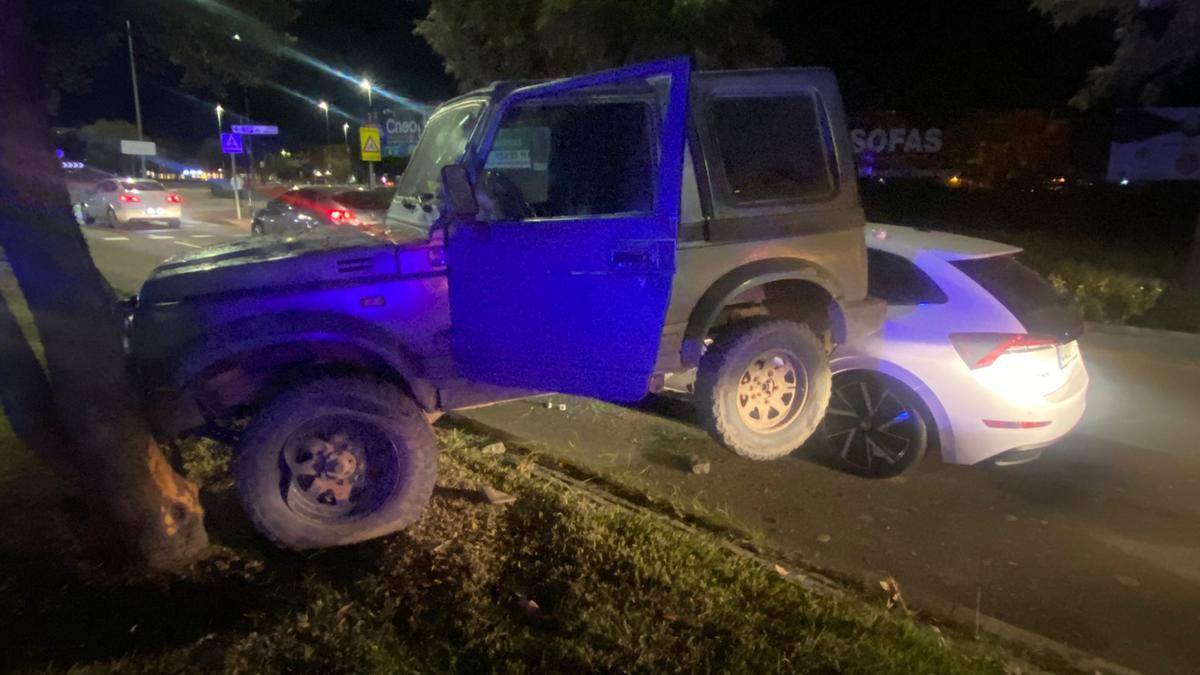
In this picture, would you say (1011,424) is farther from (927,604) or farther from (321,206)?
(321,206)

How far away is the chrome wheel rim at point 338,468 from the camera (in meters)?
4.40

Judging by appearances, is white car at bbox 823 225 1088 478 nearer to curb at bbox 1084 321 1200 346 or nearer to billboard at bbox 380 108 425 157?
curb at bbox 1084 321 1200 346

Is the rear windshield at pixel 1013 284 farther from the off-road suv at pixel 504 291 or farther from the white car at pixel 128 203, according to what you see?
the white car at pixel 128 203

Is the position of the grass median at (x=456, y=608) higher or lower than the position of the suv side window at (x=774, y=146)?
lower

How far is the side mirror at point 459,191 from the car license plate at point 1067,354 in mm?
3553

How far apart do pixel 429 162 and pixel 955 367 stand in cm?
334

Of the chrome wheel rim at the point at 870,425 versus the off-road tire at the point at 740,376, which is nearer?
the off-road tire at the point at 740,376

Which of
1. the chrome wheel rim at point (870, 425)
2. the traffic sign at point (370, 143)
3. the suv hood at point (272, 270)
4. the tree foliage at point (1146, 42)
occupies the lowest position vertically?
the chrome wheel rim at point (870, 425)

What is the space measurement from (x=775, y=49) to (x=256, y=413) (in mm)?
13230

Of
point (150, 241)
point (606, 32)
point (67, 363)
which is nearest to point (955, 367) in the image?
point (67, 363)

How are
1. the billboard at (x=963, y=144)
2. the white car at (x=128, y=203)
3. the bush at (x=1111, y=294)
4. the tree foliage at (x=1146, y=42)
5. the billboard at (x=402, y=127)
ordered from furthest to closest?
1. the white car at (x=128, y=203)
2. the billboard at (x=963, y=144)
3. the billboard at (x=402, y=127)
4. the tree foliage at (x=1146, y=42)
5. the bush at (x=1111, y=294)

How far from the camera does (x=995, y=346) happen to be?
5.33 metres

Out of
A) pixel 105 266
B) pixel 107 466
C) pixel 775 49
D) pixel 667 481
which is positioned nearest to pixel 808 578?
pixel 667 481

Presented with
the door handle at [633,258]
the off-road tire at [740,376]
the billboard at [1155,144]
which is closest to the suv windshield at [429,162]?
the door handle at [633,258]
